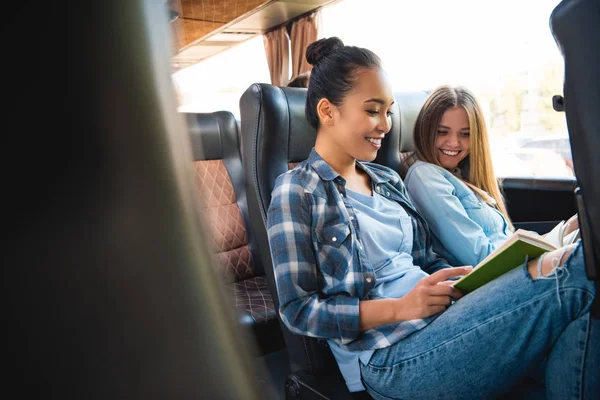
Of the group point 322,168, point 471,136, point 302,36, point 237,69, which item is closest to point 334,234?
point 322,168

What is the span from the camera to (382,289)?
109cm

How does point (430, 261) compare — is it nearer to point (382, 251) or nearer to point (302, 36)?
point (382, 251)

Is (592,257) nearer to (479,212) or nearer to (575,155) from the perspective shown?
(575,155)

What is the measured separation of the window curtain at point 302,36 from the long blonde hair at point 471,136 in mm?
3178

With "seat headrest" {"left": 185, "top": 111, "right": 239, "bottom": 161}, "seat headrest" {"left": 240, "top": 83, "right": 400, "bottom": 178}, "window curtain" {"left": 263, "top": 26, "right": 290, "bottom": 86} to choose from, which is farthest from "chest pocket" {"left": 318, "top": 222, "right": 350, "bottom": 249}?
"window curtain" {"left": 263, "top": 26, "right": 290, "bottom": 86}

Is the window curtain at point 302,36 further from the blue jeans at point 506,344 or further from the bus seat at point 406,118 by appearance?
the blue jeans at point 506,344

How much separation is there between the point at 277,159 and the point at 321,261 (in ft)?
1.02

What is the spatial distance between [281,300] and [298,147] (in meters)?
0.46

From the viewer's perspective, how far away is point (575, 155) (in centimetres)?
65

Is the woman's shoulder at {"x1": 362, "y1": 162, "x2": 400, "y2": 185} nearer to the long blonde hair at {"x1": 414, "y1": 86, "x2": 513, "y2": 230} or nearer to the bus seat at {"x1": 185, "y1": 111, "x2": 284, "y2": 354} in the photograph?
the long blonde hair at {"x1": 414, "y1": 86, "x2": 513, "y2": 230}

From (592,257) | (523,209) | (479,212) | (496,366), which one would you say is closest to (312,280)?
(496,366)

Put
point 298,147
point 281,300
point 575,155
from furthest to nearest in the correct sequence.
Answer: point 298,147 < point 281,300 < point 575,155

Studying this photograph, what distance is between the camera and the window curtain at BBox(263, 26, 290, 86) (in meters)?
5.00

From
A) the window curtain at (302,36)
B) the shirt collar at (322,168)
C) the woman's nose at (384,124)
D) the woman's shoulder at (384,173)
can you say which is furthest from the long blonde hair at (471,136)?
the window curtain at (302,36)
